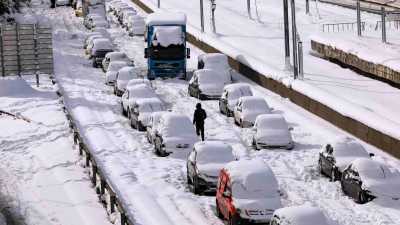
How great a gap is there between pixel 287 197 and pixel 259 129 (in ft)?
22.9

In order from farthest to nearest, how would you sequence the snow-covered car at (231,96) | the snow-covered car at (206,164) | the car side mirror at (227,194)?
the snow-covered car at (231,96) < the snow-covered car at (206,164) < the car side mirror at (227,194)

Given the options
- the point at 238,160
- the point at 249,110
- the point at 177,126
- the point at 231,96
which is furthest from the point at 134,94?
the point at 238,160

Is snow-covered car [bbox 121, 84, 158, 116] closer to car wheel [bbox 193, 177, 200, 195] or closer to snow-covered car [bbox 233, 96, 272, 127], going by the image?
snow-covered car [bbox 233, 96, 272, 127]

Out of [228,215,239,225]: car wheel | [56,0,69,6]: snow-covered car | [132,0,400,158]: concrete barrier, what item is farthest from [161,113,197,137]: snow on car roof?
[56,0,69,6]: snow-covered car

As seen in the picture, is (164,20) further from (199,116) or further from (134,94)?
(199,116)

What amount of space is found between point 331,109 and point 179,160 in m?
10.5

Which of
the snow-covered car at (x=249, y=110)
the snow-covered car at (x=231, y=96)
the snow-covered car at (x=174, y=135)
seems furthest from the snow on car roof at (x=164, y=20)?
the snow-covered car at (x=174, y=135)

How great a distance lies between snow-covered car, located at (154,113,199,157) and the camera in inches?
1356

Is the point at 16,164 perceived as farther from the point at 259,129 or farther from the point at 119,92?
the point at 119,92

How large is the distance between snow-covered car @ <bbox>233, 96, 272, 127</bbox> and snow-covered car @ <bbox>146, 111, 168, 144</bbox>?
4.52 m

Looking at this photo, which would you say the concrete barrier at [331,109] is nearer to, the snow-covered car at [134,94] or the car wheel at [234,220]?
the snow-covered car at [134,94]

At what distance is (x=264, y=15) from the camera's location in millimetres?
88312

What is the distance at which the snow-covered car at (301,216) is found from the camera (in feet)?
69.7

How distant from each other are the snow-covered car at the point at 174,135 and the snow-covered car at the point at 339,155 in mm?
5886
